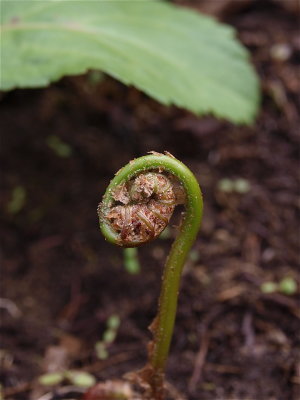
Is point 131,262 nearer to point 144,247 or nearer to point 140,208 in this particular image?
point 144,247

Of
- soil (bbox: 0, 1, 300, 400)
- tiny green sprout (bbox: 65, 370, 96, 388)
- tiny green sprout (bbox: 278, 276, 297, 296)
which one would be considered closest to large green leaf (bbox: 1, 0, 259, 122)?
soil (bbox: 0, 1, 300, 400)

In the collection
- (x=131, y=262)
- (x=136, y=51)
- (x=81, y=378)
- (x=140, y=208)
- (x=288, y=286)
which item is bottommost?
(x=81, y=378)

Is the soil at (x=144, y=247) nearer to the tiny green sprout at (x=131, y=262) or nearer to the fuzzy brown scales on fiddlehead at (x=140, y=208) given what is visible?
the tiny green sprout at (x=131, y=262)

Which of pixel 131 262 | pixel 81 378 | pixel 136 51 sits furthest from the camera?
pixel 131 262

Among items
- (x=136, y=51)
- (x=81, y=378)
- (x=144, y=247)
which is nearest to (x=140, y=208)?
(x=81, y=378)

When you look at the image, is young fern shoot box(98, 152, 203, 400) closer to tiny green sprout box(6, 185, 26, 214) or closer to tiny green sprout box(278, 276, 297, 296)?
tiny green sprout box(278, 276, 297, 296)

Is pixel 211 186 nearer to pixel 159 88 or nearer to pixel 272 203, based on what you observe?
pixel 272 203
